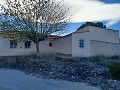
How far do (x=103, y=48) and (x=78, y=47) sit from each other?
5.28 m

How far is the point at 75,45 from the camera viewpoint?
38250 mm

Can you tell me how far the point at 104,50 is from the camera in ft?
135

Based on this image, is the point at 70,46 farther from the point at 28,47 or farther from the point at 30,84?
the point at 30,84

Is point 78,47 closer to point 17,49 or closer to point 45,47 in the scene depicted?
point 45,47

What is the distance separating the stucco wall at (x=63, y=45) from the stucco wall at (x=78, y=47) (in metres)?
0.62

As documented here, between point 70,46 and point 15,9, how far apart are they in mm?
10443

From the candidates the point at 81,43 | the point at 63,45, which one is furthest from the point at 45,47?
the point at 81,43

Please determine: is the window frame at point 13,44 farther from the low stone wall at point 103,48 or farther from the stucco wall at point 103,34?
the stucco wall at point 103,34

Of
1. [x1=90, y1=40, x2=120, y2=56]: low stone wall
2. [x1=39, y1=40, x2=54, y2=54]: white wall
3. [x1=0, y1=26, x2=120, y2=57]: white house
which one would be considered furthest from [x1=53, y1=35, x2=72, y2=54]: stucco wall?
[x1=90, y1=40, x2=120, y2=56]: low stone wall

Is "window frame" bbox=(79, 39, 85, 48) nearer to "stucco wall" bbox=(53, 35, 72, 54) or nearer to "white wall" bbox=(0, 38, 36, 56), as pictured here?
"stucco wall" bbox=(53, 35, 72, 54)

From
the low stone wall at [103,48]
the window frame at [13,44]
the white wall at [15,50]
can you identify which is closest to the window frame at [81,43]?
the low stone wall at [103,48]

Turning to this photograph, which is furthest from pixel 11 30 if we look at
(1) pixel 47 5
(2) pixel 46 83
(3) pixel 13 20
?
(2) pixel 46 83

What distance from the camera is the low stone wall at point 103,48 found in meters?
39.8

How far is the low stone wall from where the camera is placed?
39.8 metres
